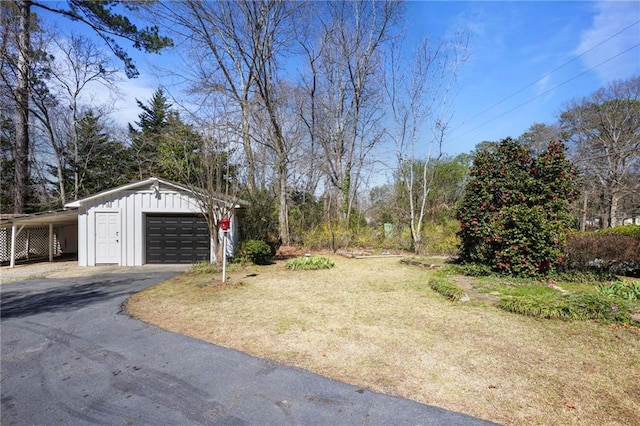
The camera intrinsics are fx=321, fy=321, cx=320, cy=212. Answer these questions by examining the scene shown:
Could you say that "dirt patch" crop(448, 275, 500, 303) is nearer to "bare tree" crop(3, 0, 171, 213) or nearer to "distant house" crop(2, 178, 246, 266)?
"distant house" crop(2, 178, 246, 266)

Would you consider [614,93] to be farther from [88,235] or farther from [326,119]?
[88,235]

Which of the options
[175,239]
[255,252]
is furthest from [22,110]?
[255,252]

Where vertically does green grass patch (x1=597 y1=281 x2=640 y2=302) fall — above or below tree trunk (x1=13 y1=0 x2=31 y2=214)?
below

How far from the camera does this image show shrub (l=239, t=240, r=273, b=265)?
A: 10352 mm

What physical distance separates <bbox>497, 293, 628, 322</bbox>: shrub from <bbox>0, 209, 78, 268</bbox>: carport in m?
13.4

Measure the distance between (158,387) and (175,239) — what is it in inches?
362

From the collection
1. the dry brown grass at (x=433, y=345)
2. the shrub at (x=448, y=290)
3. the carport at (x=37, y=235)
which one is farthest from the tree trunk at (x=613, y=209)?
the carport at (x=37, y=235)

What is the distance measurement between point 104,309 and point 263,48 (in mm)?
13411

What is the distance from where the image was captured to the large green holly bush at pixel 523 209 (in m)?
7.19

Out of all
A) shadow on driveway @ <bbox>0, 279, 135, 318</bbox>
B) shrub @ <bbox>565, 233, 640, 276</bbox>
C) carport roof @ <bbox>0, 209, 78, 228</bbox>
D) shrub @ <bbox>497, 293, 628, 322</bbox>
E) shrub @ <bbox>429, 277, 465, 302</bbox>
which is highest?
carport roof @ <bbox>0, 209, 78, 228</bbox>

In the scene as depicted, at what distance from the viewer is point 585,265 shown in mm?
7797

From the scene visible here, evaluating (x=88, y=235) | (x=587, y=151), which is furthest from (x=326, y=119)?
(x=587, y=151)

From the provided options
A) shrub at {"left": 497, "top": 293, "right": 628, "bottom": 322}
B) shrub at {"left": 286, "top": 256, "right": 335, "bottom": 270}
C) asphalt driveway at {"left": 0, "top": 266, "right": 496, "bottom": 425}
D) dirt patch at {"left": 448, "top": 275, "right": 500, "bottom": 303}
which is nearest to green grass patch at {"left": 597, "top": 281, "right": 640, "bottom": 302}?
shrub at {"left": 497, "top": 293, "right": 628, "bottom": 322}

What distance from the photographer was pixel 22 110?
14.6 metres
